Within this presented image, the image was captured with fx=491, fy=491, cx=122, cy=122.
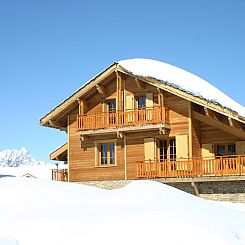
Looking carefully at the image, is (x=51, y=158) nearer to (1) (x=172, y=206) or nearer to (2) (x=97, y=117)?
(2) (x=97, y=117)

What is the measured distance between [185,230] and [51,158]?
22.0 metres

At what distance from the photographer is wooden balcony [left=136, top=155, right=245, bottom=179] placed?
22.5 m

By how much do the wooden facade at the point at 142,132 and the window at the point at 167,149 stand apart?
0.05 metres

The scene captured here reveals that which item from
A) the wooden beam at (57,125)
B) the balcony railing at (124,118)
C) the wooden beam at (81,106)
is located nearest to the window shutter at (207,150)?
the balcony railing at (124,118)

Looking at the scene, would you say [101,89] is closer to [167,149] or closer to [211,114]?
[167,149]

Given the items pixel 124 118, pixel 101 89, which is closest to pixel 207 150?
pixel 124 118

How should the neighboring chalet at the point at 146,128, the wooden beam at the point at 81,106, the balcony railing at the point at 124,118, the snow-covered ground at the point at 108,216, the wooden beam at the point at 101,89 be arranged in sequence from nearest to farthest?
the snow-covered ground at the point at 108,216 < the neighboring chalet at the point at 146,128 < the balcony railing at the point at 124,118 < the wooden beam at the point at 101,89 < the wooden beam at the point at 81,106

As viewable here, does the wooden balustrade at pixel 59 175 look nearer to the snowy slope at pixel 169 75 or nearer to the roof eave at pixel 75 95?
the roof eave at pixel 75 95

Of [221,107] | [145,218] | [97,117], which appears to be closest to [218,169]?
[221,107]

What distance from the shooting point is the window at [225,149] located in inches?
987

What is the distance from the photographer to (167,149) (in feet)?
83.0

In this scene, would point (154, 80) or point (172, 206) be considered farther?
point (154, 80)

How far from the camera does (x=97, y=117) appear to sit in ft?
86.9

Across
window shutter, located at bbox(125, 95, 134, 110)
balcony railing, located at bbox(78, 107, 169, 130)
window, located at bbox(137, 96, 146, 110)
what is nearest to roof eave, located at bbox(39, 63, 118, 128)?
balcony railing, located at bbox(78, 107, 169, 130)
